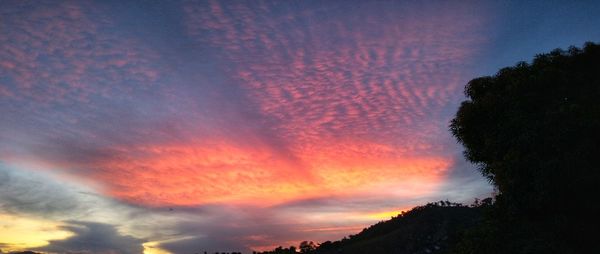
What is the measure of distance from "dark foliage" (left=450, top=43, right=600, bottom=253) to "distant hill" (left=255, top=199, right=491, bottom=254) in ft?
57.8

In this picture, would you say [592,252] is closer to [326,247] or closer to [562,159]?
[562,159]

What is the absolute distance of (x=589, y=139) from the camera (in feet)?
56.3

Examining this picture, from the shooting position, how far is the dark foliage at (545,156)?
16938 millimetres

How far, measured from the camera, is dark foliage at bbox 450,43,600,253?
16.9 metres

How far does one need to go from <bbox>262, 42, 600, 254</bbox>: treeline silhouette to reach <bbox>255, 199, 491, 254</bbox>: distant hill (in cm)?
1698

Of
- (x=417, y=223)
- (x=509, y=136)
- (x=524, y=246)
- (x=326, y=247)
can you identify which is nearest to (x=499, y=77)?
(x=509, y=136)

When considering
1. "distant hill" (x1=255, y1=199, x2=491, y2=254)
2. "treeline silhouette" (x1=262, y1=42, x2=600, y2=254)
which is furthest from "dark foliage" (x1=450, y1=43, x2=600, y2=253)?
"distant hill" (x1=255, y1=199, x2=491, y2=254)

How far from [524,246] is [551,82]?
799 centimetres

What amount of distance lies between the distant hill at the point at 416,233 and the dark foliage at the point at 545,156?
17.6 m

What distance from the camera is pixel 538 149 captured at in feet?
58.0

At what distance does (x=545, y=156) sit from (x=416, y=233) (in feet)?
92.6

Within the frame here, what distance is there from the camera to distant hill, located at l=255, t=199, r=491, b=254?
40209mm

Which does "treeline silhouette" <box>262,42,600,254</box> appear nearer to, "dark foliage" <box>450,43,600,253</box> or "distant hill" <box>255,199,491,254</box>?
"dark foliage" <box>450,43,600,253</box>

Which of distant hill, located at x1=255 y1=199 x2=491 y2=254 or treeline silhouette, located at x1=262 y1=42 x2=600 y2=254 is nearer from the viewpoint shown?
treeline silhouette, located at x1=262 y1=42 x2=600 y2=254
